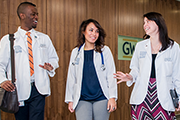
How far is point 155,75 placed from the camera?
212 cm

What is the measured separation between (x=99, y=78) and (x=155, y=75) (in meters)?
0.60

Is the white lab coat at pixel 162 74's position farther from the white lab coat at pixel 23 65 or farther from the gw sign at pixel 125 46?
the gw sign at pixel 125 46

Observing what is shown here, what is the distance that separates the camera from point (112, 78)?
2.21m

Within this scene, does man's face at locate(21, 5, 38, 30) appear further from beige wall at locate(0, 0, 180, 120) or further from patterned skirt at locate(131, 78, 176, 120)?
patterned skirt at locate(131, 78, 176, 120)

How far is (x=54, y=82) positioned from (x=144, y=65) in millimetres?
2345

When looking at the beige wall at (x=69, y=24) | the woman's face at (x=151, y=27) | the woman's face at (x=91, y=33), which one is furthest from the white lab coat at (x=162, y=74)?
the beige wall at (x=69, y=24)

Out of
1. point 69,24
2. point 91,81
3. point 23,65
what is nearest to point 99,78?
point 91,81

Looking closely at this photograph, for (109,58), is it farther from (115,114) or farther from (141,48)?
(115,114)

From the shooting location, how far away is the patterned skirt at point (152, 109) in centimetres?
204

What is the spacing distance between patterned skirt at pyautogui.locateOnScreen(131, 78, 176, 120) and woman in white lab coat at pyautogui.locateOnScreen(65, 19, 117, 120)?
294 mm

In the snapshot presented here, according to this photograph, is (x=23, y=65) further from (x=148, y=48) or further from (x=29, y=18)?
(x=148, y=48)

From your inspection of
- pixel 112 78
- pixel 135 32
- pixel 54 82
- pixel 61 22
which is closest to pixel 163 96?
pixel 112 78

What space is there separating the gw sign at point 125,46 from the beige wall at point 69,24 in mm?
118

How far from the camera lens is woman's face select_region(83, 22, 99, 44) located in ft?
7.52
